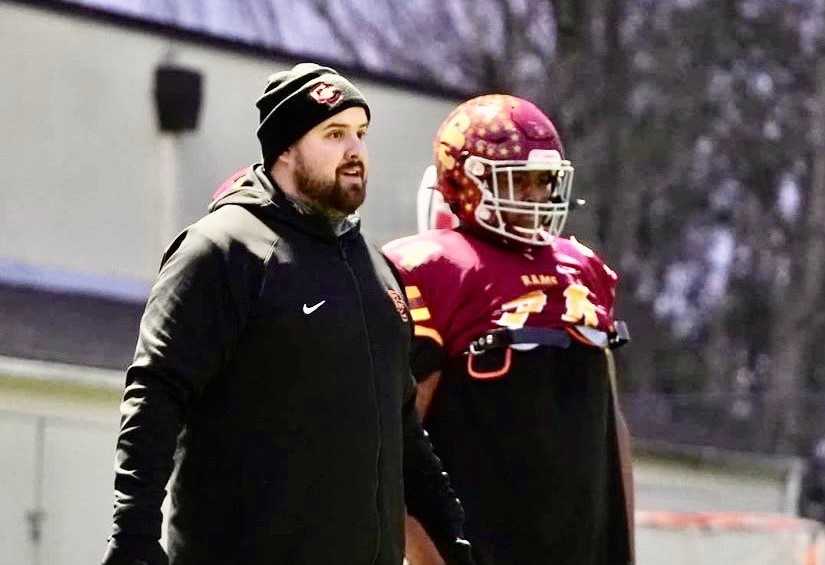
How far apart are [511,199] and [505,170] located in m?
0.07

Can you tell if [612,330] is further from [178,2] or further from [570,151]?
[570,151]

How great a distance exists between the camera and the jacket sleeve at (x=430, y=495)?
14.4 feet

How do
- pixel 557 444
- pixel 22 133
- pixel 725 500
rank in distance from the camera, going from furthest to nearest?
pixel 725 500 → pixel 22 133 → pixel 557 444

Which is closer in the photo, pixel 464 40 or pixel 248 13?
pixel 248 13

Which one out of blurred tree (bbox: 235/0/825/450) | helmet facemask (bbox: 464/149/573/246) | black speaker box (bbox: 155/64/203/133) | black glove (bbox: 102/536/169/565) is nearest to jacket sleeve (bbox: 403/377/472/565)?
helmet facemask (bbox: 464/149/573/246)

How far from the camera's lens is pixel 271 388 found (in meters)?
3.88

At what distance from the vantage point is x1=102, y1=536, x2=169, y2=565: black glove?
363 centimetres

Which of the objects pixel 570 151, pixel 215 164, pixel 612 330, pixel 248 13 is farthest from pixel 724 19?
pixel 612 330

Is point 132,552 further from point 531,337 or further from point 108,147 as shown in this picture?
point 108,147

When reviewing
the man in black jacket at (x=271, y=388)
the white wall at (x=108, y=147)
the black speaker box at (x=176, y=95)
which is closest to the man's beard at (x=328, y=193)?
the man in black jacket at (x=271, y=388)

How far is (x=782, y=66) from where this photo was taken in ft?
76.5

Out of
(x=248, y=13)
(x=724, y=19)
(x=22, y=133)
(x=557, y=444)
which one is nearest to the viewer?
(x=557, y=444)

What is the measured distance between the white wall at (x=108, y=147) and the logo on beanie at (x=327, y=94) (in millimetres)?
8340

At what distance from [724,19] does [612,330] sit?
18282 millimetres
